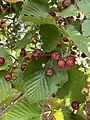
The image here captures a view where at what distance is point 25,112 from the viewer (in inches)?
31.4

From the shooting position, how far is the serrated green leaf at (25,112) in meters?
0.78

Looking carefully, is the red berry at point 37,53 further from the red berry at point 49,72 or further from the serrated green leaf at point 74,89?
the serrated green leaf at point 74,89

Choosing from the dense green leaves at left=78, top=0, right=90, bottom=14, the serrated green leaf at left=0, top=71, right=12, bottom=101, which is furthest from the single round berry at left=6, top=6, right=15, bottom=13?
the dense green leaves at left=78, top=0, right=90, bottom=14

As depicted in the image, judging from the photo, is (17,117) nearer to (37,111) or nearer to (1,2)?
→ (37,111)

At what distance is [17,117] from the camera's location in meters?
0.79

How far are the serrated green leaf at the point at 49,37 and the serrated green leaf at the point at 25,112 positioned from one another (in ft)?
0.56

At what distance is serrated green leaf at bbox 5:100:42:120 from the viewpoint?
784 millimetres

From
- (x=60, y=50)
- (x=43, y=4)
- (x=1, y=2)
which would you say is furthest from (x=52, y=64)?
(x=1, y=2)

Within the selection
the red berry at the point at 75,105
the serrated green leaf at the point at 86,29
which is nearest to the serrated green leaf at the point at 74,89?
the red berry at the point at 75,105

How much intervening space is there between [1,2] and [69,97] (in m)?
0.40

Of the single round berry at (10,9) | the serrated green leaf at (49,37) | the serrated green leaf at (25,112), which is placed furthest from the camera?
the single round berry at (10,9)

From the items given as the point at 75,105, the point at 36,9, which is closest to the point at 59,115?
the point at 75,105

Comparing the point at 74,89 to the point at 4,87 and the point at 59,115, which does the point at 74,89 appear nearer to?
the point at 59,115

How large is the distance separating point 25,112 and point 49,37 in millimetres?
210
